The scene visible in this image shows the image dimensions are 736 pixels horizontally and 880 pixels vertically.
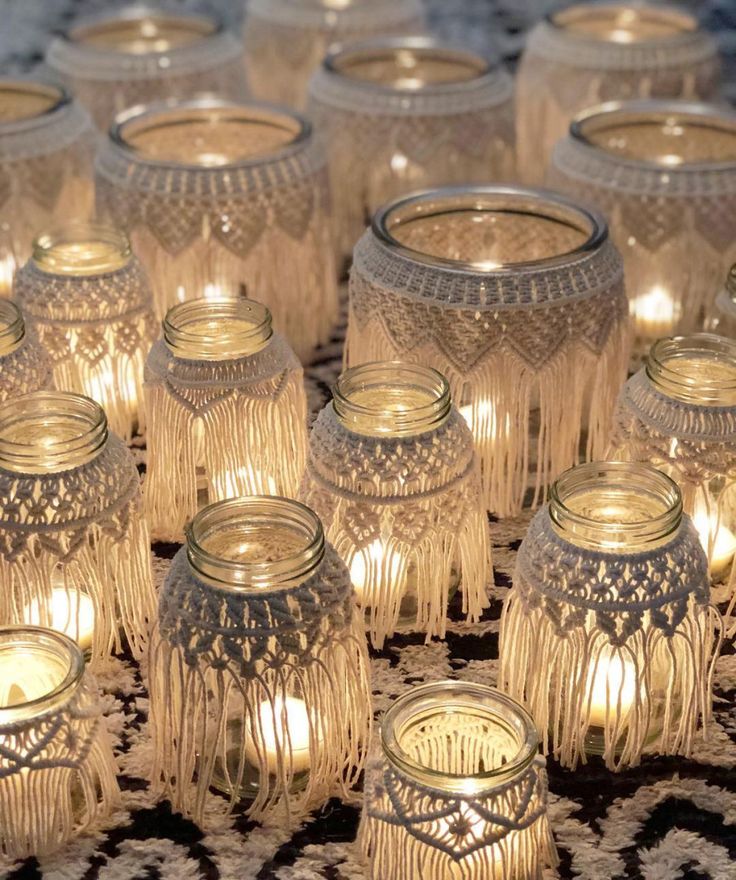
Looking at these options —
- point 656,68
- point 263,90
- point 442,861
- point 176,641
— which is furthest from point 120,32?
point 442,861

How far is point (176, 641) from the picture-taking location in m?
1.07

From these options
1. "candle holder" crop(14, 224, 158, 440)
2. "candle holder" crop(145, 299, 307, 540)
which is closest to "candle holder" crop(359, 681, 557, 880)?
"candle holder" crop(145, 299, 307, 540)

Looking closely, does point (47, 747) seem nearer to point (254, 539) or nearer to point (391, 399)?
point (254, 539)

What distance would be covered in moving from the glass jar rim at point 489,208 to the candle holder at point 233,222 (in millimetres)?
179

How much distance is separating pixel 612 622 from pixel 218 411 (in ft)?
1.51

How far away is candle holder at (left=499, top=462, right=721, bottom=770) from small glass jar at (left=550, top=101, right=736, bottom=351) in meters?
0.59

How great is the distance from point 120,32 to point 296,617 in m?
1.54

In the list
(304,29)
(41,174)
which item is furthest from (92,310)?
(304,29)

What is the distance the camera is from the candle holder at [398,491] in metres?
1.24

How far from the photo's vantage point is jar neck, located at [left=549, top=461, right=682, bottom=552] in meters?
1.10

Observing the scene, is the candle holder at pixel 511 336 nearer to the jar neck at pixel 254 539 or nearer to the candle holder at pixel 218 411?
the candle holder at pixel 218 411

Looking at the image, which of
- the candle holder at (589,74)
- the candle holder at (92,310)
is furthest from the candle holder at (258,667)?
the candle holder at (589,74)

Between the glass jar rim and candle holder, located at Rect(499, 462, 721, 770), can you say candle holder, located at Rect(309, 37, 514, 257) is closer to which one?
the glass jar rim

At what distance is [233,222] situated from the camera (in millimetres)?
1679
